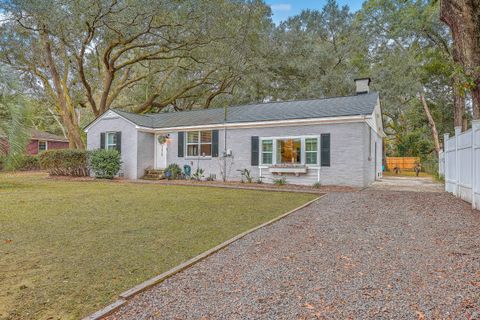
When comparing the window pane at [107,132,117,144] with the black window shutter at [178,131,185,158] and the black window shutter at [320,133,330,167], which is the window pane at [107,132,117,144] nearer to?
the black window shutter at [178,131,185,158]

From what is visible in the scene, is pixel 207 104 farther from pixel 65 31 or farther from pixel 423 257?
pixel 423 257

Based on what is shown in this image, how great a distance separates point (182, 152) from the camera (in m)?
15.4

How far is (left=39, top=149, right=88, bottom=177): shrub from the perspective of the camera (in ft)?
51.1

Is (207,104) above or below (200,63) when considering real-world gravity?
below

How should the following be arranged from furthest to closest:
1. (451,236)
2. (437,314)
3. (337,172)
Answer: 1. (337,172)
2. (451,236)
3. (437,314)

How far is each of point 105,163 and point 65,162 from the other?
2.71 m

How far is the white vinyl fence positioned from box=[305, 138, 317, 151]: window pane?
4502mm

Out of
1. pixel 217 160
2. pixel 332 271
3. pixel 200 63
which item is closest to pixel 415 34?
pixel 200 63

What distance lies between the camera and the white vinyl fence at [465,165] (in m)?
6.55

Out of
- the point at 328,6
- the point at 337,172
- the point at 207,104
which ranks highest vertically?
the point at 328,6

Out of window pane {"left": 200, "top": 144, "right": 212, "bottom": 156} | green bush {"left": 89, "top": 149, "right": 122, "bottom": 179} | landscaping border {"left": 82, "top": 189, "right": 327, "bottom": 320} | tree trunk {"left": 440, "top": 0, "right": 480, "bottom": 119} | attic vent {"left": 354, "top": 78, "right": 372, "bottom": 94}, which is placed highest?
attic vent {"left": 354, "top": 78, "right": 372, "bottom": 94}

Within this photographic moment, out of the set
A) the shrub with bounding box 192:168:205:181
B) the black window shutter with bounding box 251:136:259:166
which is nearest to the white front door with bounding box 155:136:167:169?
the shrub with bounding box 192:168:205:181

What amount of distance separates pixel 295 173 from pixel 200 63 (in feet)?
33.8

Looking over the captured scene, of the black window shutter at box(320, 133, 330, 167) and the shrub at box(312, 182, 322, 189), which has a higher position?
the black window shutter at box(320, 133, 330, 167)
